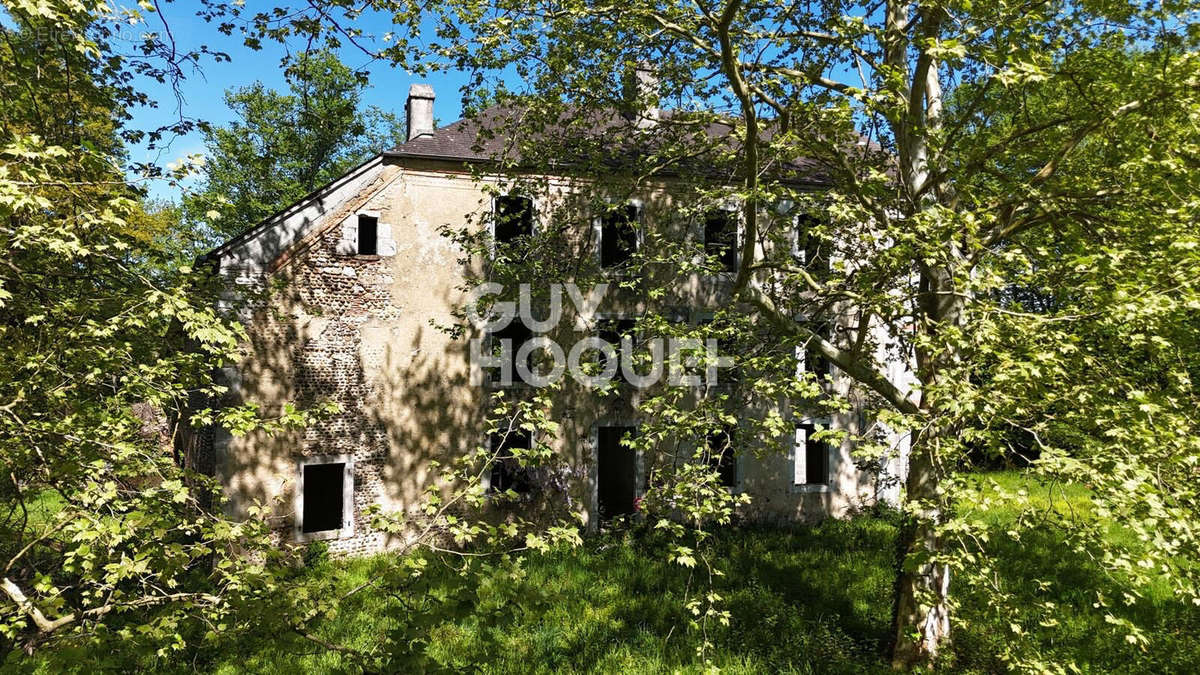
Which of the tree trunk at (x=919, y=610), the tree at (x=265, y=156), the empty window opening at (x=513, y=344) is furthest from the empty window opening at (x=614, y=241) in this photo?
the tree at (x=265, y=156)

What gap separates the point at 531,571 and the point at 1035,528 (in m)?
8.29

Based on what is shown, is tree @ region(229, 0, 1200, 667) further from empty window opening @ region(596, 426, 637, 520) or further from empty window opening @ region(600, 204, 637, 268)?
empty window opening @ region(596, 426, 637, 520)

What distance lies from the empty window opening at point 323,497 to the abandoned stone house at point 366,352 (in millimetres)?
28

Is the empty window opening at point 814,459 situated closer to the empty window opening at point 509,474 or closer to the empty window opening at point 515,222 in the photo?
the empty window opening at point 509,474

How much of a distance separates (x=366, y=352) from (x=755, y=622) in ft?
29.2

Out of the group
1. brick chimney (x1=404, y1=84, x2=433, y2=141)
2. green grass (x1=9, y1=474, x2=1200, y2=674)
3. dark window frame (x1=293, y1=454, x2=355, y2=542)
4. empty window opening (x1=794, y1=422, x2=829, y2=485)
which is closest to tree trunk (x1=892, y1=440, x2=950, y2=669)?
green grass (x1=9, y1=474, x2=1200, y2=674)

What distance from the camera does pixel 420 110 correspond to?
15180 millimetres

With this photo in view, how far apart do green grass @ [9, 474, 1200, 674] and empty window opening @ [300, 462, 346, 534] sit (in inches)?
63.8

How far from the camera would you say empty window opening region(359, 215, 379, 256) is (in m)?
13.5

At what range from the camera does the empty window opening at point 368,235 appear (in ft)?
44.2

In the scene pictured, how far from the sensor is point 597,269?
12914mm

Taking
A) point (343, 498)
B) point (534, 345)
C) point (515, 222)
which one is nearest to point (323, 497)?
point (343, 498)

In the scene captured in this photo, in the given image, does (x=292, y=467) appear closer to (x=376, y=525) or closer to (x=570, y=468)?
(x=570, y=468)

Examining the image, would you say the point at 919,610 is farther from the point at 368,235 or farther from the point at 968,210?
the point at 368,235
